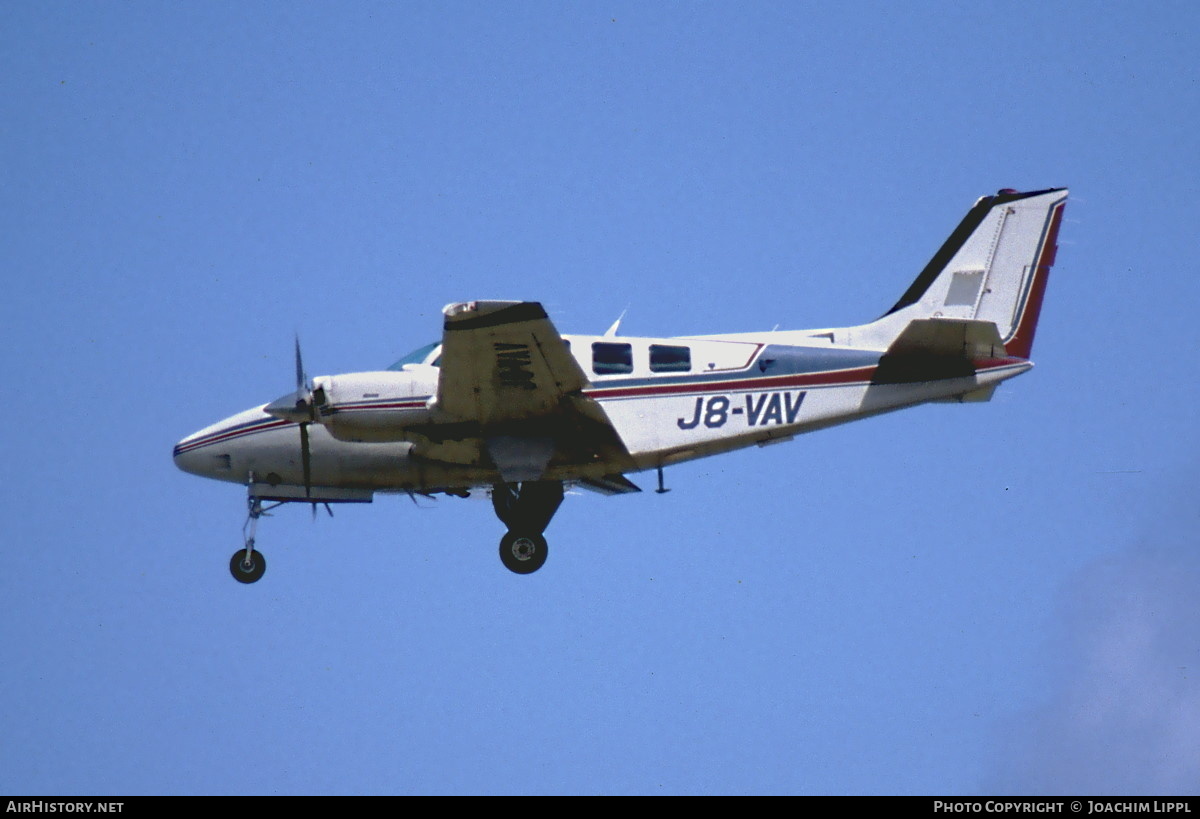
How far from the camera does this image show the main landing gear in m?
24.6

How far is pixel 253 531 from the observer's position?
2555 centimetres

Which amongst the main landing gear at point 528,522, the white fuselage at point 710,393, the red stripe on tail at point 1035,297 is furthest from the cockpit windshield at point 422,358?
the red stripe on tail at point 1035,297

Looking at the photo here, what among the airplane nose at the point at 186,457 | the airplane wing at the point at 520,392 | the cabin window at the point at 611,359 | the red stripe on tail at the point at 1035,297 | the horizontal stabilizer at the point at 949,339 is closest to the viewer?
the airplane wing at the point at 520,392

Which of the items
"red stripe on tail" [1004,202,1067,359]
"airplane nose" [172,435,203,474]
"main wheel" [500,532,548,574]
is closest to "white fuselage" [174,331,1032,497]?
"red stripe on tail" [1004,202,1067,359]

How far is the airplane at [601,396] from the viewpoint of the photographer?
74.9 feet

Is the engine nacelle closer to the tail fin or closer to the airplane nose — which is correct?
the airplane nose

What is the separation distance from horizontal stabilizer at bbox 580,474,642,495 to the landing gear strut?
5.25m

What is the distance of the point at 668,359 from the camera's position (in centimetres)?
Answer: 2391

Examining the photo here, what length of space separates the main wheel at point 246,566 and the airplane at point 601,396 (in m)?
0.03

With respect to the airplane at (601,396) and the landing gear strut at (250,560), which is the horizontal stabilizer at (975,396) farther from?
the landing gear strut at (250,560)

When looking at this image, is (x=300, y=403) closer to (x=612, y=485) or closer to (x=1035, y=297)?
(x=612, y=485)
